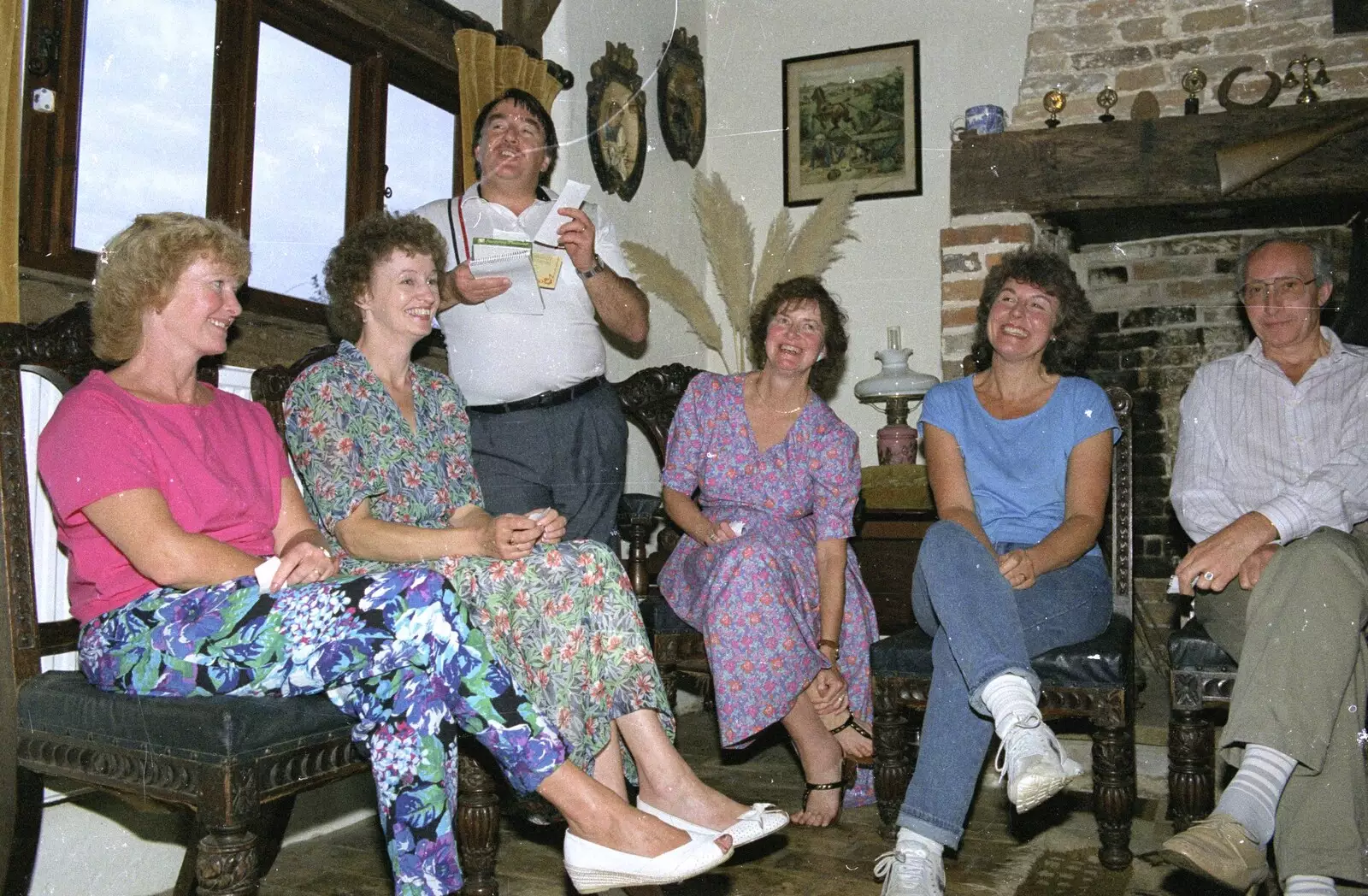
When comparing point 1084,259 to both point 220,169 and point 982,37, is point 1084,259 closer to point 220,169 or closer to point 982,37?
point 982,37

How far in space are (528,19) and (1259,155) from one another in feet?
7.51

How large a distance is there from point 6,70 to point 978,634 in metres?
1.88

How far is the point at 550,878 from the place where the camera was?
2.23 metres

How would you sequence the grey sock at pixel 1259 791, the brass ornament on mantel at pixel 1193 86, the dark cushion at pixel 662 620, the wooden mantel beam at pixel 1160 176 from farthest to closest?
the brass ornament on mantel at pixel 1193 86, the wooden mantel beam at pixel 1160 176, the dark cushion at pixel 662 620, the grey sock at pixel 1259 791

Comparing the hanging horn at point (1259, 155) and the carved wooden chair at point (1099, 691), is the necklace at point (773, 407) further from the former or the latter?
the hanging horn at point (1259, 155)

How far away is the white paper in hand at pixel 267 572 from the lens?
1684mm

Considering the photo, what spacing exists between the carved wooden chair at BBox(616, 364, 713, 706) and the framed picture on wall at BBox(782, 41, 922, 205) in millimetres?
1644

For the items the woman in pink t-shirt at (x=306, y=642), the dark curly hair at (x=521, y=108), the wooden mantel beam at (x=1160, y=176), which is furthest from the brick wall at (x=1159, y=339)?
the woman in pink t-shirt at (x=306, y=642)

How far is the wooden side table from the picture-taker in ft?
10.6

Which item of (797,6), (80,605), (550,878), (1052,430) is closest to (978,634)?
(1052,430)

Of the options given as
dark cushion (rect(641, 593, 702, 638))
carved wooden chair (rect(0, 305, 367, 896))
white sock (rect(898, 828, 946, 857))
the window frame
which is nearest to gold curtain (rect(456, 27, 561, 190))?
the window frame

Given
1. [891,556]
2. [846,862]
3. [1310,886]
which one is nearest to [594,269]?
[891,556]

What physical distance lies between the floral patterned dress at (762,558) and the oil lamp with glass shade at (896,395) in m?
1.02

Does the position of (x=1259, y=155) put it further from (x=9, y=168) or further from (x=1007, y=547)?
(x=9, y=168)
